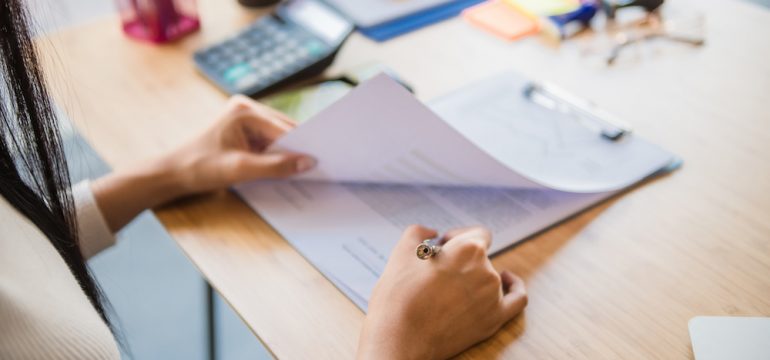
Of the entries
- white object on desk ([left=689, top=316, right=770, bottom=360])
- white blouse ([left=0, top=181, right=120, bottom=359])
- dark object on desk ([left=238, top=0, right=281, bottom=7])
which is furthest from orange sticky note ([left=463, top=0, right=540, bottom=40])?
white blouse ([left=0, top=181, right=120, bottom=359])

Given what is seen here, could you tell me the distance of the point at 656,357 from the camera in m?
0.56

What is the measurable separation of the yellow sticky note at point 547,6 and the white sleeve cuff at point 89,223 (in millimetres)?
637

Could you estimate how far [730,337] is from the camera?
56cm

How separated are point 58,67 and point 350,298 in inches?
23.1

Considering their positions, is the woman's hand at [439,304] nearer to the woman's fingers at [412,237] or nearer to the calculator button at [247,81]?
the woman's fingers at [412,237]

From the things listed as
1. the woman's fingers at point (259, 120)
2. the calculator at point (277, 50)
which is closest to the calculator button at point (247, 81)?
the calculator at point (277, 50)

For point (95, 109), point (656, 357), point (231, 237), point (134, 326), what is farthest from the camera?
point (134, 326)

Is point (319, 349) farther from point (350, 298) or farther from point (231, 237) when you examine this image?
point (231, 237)

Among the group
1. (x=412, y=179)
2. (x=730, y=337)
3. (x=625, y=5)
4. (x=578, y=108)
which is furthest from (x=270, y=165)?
(x=625, y=5)

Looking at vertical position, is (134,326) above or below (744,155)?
below

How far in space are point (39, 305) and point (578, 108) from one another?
59 cm

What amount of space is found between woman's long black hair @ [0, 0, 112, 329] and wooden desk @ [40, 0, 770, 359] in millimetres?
114

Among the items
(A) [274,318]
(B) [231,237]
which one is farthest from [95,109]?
(A) [274,318]

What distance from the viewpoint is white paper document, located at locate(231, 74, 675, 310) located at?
66cm
